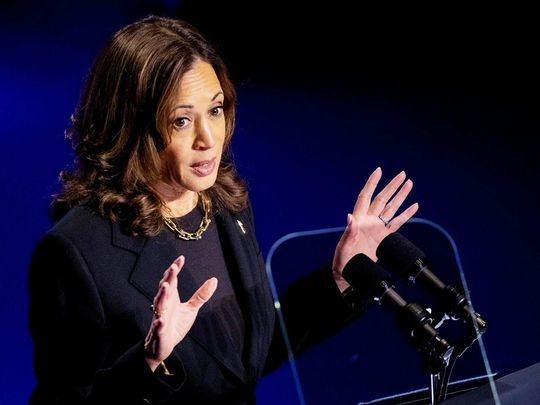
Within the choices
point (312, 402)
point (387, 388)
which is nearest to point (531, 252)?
point (387, 388)

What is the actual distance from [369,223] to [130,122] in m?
0.58

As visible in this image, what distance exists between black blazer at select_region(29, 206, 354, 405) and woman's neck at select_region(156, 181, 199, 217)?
0.09m

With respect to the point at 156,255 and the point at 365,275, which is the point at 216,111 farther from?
the point at 365,275

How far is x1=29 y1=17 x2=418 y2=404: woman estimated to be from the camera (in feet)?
4.88

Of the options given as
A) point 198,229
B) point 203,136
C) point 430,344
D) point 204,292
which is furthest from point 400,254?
point 198,229

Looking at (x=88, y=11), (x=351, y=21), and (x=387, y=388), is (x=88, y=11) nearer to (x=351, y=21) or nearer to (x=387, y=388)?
(x=351, y=21)

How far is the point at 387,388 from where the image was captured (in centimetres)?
143

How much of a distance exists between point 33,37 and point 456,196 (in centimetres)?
160

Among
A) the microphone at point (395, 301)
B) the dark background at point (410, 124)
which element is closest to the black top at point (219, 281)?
the microphone at point (395, 301)

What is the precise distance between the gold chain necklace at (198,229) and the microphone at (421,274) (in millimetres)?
534

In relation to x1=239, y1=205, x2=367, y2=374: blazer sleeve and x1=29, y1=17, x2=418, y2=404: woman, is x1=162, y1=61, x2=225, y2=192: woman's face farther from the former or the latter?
x1=239, y1=205, x2=367, y2=374: blazer sleeve

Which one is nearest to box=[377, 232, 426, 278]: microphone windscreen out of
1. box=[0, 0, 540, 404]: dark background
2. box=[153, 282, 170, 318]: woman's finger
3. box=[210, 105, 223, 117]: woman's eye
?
box=[153, 282, 170, 318]: woman's finger

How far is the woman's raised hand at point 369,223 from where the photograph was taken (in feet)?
5.58

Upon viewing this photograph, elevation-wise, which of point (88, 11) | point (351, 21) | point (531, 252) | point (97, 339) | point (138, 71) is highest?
point (88, 11)
